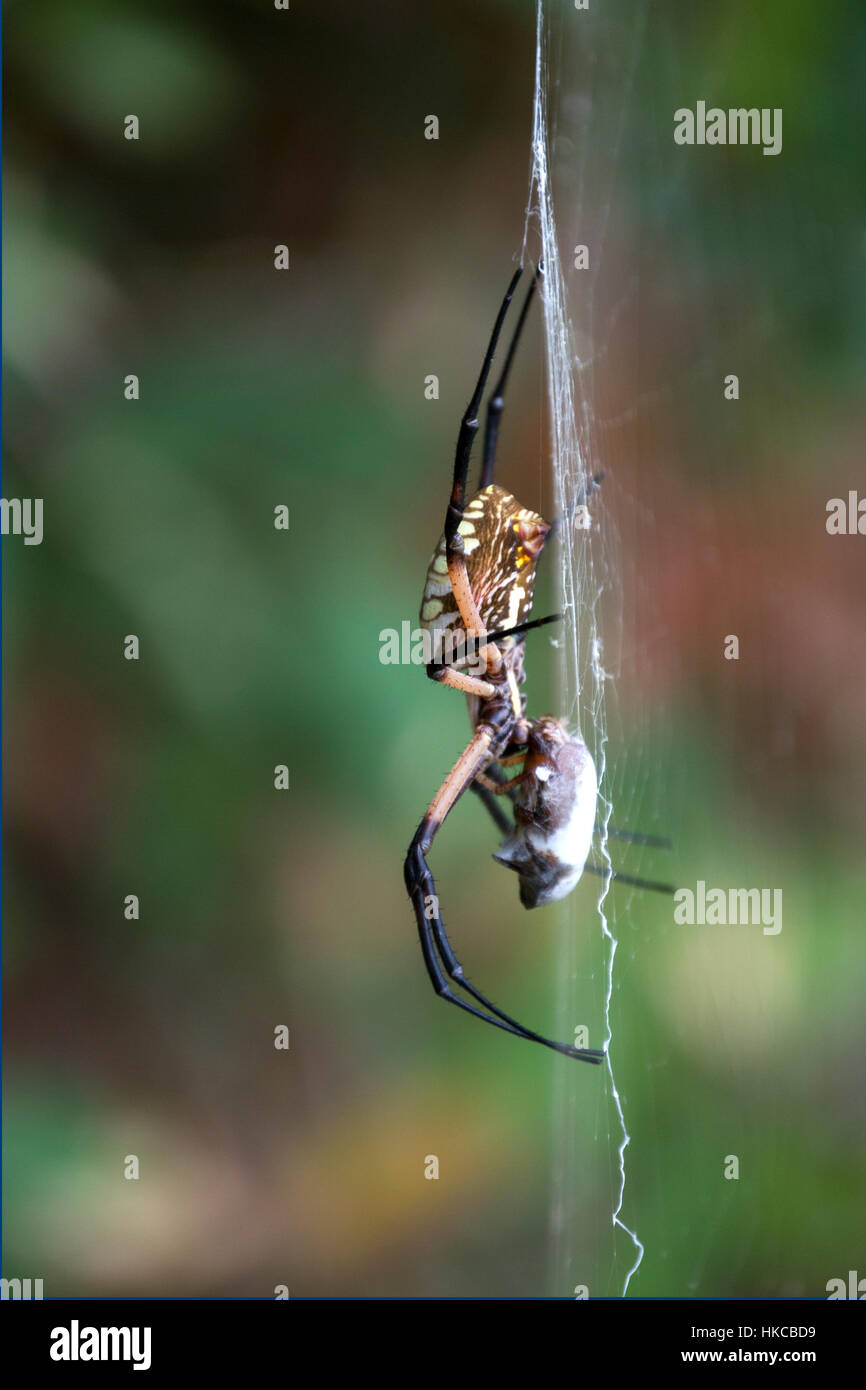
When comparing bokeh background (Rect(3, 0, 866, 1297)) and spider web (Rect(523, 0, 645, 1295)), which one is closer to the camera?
spider web (Rect(523, 0, 645, 1295))

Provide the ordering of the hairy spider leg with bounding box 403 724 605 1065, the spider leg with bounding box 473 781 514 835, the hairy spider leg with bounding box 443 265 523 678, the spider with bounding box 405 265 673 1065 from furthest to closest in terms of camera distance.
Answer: the spider leg with bounding box 473 781 514 835 < the hairy spider leg with bounding box 403 724 605 1065 < the spider with bounding box 405 265 673 1065 < the hairy spider leg with bounding box 443 265 523 678

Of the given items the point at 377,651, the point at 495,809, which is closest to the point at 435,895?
the point at 495,809

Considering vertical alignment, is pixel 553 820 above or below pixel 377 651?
below

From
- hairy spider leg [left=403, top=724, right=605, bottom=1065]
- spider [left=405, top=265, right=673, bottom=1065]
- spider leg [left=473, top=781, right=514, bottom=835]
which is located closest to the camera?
spider [left=405, top=265, right=673, bottom=1065]

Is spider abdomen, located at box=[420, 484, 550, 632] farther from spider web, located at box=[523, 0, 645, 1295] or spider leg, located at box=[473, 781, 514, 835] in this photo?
spider leg, located at box=[473, 781, 514, 835]

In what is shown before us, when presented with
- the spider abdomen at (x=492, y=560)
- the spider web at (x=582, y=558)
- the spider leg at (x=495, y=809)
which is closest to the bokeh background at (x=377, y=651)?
the spider web at (x=582, y=558)

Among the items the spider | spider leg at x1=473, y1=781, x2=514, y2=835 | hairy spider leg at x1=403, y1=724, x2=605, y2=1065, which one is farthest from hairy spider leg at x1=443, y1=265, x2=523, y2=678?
spider leg at x1=473, y1=781, x2=514, y2=835

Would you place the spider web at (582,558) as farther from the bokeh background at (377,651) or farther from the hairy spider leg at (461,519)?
the hairy spider leg at (461,519)

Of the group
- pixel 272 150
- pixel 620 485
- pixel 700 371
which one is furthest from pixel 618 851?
pixel 272 150

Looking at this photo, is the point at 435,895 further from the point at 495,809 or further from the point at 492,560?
the point at 492,560
